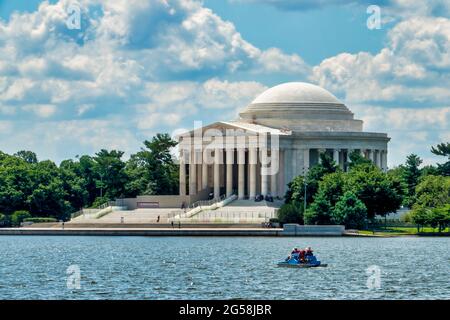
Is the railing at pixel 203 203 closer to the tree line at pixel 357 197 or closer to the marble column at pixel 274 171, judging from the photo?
the marble column at pixel 274 171

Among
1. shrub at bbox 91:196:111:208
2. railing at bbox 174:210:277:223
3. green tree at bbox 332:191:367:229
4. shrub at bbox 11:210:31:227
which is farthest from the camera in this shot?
shrub at bbox 91:196:111:208

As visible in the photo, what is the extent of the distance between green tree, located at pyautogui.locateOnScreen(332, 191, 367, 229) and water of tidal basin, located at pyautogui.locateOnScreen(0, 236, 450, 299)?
280 inches

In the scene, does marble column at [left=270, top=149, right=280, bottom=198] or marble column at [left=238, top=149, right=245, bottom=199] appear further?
marble column at [left=270, top=149, right=280, bottom=198]

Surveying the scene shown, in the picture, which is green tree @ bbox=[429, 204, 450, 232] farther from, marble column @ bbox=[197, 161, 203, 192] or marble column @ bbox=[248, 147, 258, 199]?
marble column @ bbox=[197, 161, 203, 192]

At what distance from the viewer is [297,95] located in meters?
171

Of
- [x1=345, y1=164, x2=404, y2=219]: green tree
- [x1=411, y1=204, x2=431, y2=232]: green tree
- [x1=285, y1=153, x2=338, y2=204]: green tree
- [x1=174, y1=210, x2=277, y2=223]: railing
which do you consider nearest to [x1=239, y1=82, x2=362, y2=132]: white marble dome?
[x1=285, y1=153, x2=338, y2=204]: green tree

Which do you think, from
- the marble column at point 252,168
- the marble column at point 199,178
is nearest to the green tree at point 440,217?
the marble column at point 252,168

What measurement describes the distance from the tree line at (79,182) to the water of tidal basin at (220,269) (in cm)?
4079

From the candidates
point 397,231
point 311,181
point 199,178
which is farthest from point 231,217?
point 199,178

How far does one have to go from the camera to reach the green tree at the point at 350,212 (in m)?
133

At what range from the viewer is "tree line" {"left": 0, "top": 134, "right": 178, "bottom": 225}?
6609 inches
